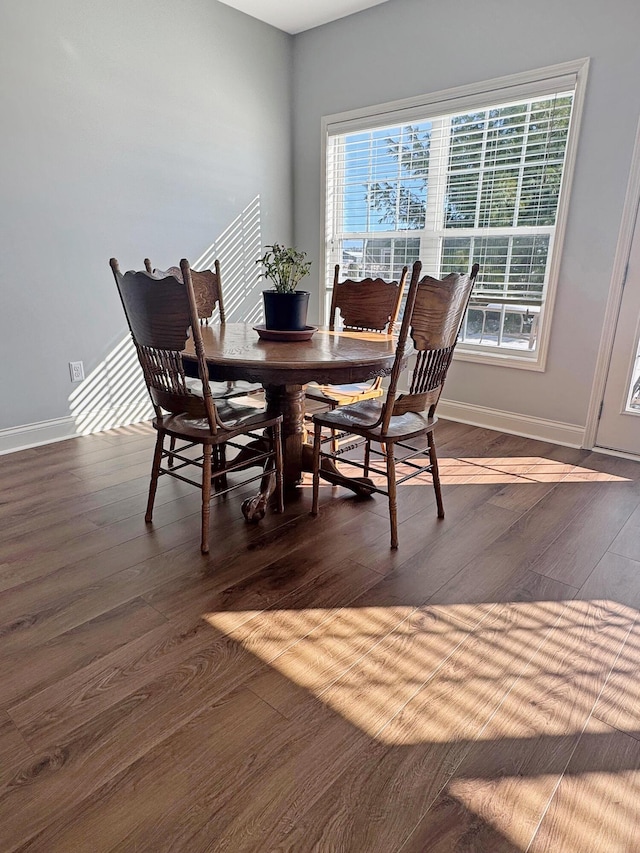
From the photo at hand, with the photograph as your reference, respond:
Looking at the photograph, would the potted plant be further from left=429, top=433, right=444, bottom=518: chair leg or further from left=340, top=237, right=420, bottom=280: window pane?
left=340, top=237, right=420, bottom=280: window pane

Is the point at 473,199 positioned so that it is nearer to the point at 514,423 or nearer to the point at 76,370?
the point at 514,423

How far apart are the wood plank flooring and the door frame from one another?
2.95 feet

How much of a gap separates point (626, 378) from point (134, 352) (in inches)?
124

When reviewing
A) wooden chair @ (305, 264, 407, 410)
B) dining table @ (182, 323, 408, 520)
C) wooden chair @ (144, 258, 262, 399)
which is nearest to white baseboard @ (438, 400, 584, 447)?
wooden chair @ (305, 264, 407, 410)

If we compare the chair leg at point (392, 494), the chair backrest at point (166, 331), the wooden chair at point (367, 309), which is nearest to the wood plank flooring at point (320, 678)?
the chair leg at point (392, 494)

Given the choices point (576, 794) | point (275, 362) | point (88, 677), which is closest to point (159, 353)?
point (275, 362)

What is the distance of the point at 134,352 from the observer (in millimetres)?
3760

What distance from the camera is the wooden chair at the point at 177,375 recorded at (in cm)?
191

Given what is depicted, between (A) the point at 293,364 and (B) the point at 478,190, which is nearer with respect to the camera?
(A) the point at 293,364

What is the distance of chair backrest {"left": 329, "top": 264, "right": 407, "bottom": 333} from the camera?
9.72ft

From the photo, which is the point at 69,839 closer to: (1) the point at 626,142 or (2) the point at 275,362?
(2) the point at 275,362

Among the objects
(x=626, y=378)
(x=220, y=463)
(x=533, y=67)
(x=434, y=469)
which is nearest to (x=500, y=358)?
(x=626, y=378)

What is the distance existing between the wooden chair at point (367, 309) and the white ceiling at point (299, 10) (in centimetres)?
214

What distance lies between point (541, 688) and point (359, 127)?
12.9 ft
